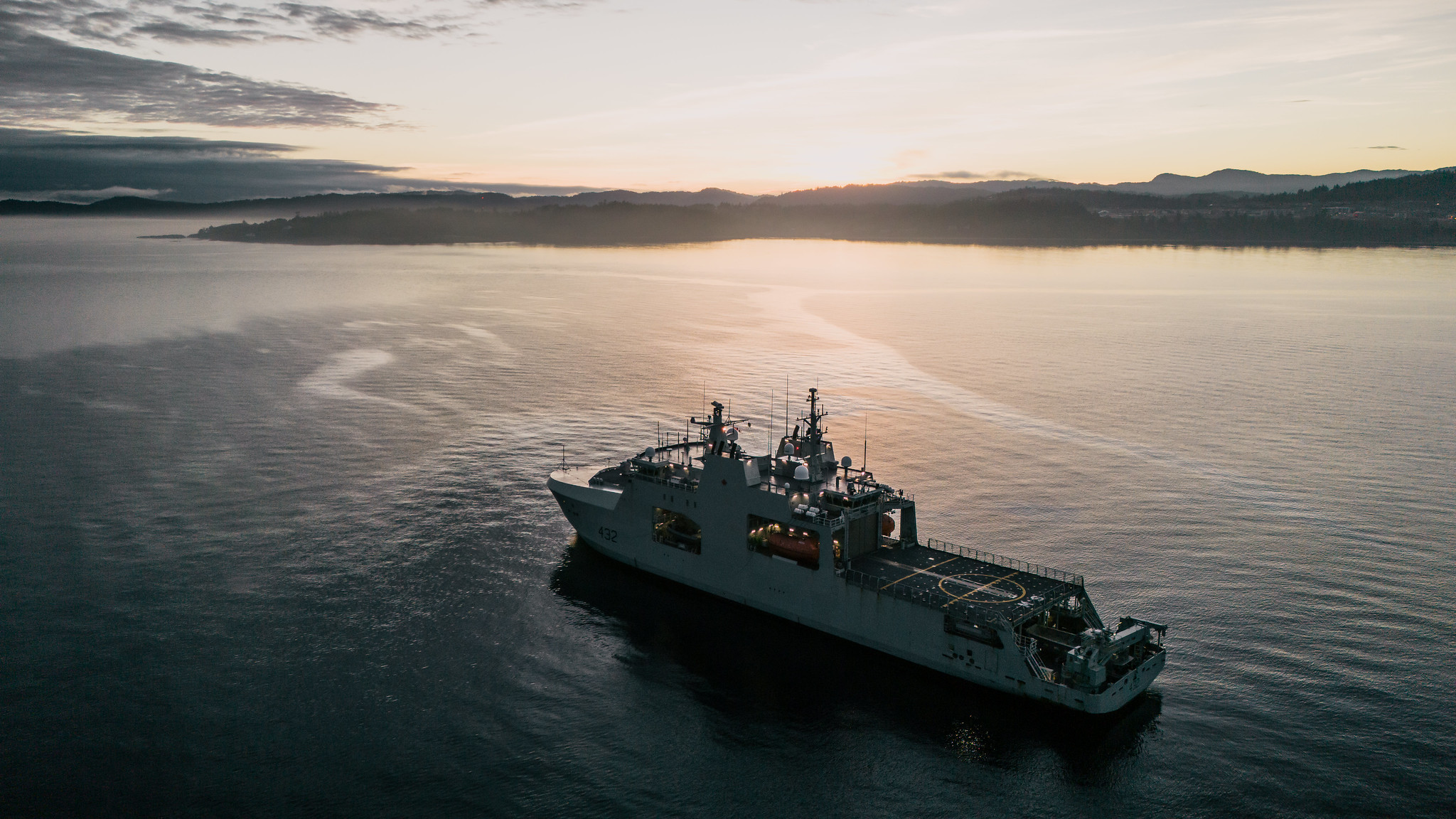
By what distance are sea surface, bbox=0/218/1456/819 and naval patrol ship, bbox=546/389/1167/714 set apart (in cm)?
143

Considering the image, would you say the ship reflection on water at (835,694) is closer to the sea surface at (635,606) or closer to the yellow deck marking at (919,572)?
the sea surface at (635,606)

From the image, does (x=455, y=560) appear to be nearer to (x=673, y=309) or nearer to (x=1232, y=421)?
(x=1232, y=421)

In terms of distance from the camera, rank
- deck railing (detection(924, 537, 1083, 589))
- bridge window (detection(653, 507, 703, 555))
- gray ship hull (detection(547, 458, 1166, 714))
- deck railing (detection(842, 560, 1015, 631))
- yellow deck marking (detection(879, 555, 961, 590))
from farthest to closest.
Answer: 1. bridge window (detection(653, 507, 703, 555))
2. deck railing (detection(924, 537, 1083, 589))
3. yellow deck marking (detection(879, 555, 961, 590))
4. deck railing (detection(842, 560, 1015, 631))
5. gray ship hull (detection(547, 458, 1166, 714))

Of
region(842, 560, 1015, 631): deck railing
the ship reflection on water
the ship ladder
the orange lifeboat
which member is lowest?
the ship reflection on water

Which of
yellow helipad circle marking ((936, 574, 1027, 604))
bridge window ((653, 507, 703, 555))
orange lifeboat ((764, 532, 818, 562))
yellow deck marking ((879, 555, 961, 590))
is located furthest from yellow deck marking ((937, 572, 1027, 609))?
bridge window ((653, 507, 703, 555))

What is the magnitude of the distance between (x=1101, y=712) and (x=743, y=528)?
1937 cm

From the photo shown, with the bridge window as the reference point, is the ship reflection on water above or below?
below

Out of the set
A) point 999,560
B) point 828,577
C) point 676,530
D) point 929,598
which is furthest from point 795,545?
point 999,560

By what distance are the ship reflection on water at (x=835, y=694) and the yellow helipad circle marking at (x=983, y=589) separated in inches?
157

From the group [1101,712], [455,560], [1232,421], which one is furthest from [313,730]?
[1232,421]

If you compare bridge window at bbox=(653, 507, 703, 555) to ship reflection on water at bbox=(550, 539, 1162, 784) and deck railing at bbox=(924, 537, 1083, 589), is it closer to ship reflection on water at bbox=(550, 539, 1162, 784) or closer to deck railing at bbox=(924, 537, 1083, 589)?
ship reflection on water at bbox=(550, 539, 1162, 784)

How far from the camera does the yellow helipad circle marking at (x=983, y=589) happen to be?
40000 mm

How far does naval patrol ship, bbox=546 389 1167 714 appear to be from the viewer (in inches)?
1455

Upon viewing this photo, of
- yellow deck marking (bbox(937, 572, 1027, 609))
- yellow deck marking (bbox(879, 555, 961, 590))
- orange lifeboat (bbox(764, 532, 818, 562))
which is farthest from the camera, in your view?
orange lifeboat (bbox(764, 532, 818, 562))
